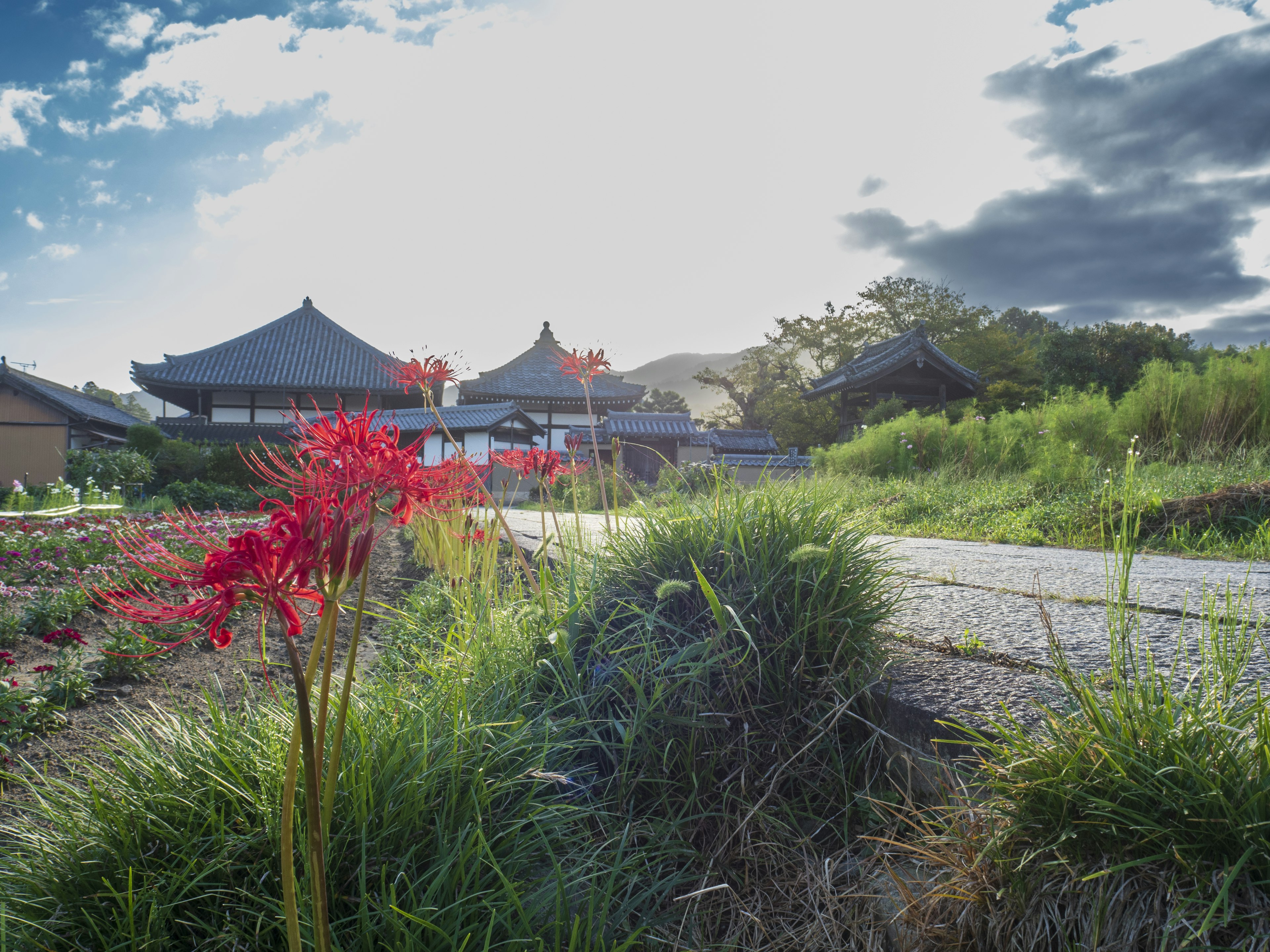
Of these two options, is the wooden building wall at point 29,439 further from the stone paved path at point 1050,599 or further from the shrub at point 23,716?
the stone paved path at point 1050,599

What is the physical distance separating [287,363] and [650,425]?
12778 mm

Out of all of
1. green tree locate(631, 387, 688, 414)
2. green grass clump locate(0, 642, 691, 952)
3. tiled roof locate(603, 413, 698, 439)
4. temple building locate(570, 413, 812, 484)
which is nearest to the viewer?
green grass clump locate(0, 642, 691, 952)

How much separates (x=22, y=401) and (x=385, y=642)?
23.9 meters

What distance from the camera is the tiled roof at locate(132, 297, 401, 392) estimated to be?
21.5 metres

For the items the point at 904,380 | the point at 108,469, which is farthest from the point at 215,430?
the point at 904,380

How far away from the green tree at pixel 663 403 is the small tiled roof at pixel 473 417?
688 inches

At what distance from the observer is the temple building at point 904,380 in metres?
19.1

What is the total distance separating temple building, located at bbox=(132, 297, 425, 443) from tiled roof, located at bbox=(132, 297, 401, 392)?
30 mm

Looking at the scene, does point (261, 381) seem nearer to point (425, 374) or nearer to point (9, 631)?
point (9, 631)

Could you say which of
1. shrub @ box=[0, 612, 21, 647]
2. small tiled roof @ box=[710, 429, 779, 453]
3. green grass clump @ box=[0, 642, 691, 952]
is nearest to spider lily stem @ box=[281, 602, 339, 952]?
green grass clump @ box=[0, 642, 691, 952]

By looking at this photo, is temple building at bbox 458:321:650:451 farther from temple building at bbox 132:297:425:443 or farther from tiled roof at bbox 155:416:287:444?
tiled roof at bbox 155:416:287:444

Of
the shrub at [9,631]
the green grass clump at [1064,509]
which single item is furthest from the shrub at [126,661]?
the green grass clump at [1064,509]

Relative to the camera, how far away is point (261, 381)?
21812 mm

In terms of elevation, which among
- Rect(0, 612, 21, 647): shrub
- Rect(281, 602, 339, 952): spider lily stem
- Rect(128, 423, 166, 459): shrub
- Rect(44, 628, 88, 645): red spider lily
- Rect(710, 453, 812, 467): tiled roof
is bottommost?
Rect(0, 612, 21, 647): shrub
